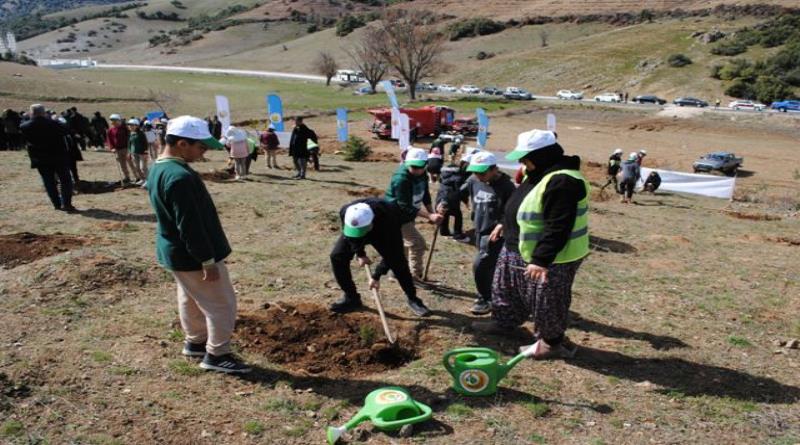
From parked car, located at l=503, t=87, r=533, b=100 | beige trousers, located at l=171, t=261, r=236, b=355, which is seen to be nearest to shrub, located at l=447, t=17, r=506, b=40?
parked car, located at l=503, t=87, r=533, b=100

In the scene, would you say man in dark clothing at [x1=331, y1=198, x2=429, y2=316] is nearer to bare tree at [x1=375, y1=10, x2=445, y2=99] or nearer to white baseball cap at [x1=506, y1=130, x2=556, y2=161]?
white baseball cap at [x1=506, y1=130, x2=556, y2=161]

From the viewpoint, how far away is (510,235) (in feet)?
16.5

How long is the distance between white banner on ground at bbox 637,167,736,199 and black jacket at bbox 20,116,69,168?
17.2 m

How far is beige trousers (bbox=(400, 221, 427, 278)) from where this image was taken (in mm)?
7074

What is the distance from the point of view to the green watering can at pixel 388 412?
13.0 feet

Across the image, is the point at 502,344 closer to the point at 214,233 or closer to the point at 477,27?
the point at 214,233

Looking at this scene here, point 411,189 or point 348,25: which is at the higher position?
point 348,25

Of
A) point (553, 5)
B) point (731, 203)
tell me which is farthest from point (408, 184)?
point (553, 5)

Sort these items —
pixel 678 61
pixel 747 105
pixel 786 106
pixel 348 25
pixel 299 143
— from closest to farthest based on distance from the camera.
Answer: pixel 299 143 < pixel 786 106 < pixel 747 105 < pixel 678 61 < pixel 348 25

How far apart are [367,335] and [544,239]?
76.2 inches

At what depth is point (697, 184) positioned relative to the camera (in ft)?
64.1

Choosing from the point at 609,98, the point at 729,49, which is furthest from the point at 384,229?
the point at 729,49

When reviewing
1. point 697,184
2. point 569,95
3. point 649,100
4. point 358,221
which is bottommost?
point 697,184

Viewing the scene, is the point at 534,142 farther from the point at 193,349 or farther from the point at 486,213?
the point at 193,349
